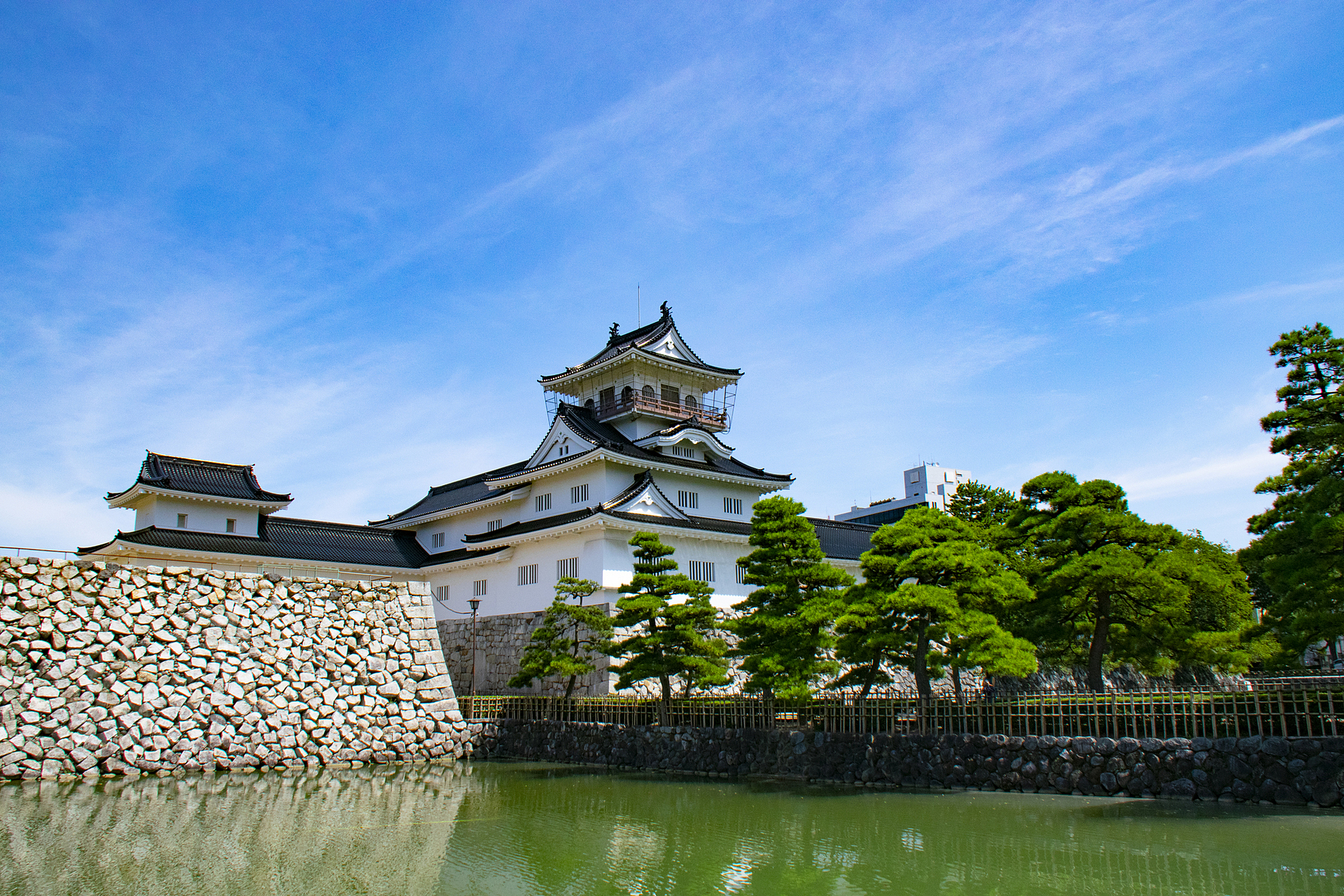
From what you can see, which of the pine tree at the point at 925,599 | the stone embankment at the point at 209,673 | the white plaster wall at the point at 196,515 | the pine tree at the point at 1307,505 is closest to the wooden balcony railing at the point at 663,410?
the stone embankment at the point at 209,673

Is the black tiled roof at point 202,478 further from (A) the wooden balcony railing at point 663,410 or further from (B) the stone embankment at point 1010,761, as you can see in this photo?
(B) the stone embankment at point 1010,761

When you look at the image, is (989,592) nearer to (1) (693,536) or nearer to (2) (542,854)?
(2) (542,854)

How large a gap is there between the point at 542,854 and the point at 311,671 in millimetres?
11676

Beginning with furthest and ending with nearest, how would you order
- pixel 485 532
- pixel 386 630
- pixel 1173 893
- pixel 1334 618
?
pixel 485 532 < pixel 386 630 < pixel 1334 618 < pixel 1173 893

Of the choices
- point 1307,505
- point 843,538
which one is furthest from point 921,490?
point 1307,505

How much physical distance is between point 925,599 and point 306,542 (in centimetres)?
2224

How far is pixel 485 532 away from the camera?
100 feet

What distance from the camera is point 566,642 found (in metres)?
22.8

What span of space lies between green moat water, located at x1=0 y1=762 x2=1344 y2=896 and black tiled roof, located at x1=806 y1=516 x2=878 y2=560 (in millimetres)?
15837

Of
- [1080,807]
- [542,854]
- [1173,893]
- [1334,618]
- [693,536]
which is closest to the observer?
[1173,893]

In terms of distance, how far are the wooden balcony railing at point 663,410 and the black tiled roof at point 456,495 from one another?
3.68 meters

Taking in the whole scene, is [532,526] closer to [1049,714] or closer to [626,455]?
[626,455]

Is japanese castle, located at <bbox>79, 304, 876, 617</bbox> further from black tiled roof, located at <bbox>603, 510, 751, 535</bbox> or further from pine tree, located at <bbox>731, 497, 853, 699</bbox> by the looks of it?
pine tree, located at <bbox>731, 497, 853, 699</bbox>

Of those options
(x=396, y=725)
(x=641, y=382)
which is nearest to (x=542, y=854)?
(x=396, y=725)
